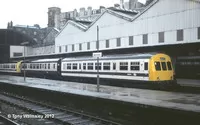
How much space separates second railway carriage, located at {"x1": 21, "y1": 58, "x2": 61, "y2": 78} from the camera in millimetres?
36659

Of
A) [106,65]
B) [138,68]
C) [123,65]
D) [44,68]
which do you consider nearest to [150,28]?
[44,68]

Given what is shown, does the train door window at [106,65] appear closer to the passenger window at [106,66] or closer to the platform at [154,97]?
the passenger window at [106,66]

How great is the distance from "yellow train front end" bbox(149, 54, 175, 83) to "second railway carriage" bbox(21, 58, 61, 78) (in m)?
16.4

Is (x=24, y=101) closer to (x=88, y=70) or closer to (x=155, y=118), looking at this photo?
(x=88, y=70)

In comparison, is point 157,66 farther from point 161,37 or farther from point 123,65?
point 161,37

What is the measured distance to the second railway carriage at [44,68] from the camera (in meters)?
36.7

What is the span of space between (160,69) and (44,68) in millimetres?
21526

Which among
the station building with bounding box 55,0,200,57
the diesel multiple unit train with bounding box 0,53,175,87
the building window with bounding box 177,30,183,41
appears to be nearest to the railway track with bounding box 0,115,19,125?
the diesel multiple unit train with bounding box 0,53,175,87

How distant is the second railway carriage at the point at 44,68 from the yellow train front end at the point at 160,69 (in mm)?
16444

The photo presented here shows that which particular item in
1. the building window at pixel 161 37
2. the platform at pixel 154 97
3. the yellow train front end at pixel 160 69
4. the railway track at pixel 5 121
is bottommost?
the railway track at pixel 5 121

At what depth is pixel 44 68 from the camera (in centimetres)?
4006

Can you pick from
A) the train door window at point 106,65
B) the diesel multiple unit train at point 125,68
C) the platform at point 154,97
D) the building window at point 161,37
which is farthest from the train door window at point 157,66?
the building window at point 161,37

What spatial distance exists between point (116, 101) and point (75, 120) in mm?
2201

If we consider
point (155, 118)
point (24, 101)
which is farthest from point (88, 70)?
point (155, 118)
